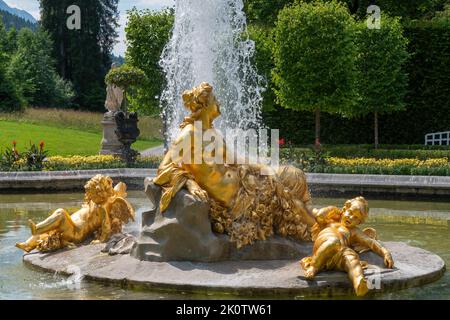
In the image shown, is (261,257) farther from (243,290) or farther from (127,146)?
(127,146)

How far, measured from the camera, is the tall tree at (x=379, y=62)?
26688 millimetres

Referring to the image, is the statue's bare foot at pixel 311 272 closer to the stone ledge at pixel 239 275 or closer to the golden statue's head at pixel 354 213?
the stone ledge at pixel 239 275

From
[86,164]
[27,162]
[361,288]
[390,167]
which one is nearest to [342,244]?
[361,288]

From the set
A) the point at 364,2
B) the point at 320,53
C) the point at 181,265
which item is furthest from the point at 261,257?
the point at 364,2

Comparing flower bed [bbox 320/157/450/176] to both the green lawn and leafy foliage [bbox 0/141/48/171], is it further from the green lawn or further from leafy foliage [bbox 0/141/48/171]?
the green lawn

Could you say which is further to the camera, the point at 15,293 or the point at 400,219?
the point at 400,219

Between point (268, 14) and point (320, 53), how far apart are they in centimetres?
918

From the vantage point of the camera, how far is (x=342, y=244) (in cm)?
728

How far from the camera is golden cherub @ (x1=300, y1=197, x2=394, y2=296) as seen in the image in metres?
7.05

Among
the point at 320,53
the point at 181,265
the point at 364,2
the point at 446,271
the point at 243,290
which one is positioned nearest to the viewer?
the point at 243,290

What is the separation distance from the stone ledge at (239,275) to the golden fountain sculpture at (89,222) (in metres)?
0.52

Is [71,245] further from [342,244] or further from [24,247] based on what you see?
[342,244]

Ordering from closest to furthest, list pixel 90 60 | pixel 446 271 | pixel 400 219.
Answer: pixel 446 271 → pixel 400 219 → pixel 90 60

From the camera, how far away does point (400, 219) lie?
41.8 ft
